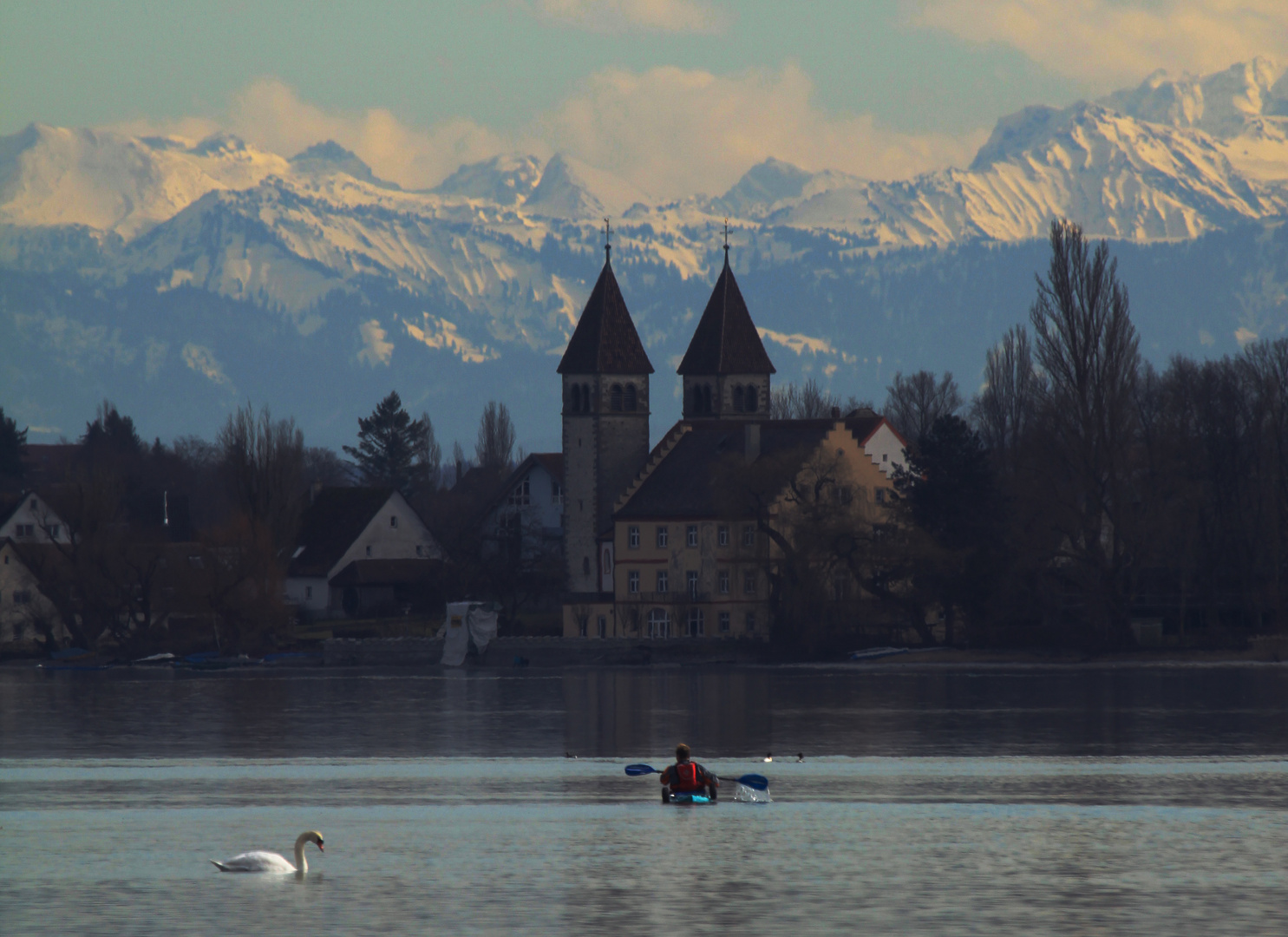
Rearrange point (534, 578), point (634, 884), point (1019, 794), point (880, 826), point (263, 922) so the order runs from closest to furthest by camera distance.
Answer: point (263, 922), point (634, 884), point (880, 826), point (1019, 794), point (534, 578)

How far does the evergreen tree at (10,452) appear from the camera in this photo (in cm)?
16088

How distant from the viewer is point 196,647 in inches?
4466

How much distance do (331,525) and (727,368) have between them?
26566 mm

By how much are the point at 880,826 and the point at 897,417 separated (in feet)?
409

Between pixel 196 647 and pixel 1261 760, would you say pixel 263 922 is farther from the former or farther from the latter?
pixel 196 647

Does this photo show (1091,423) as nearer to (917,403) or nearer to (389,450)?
(917,403)

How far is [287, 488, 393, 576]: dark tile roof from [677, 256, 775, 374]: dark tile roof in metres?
21.3

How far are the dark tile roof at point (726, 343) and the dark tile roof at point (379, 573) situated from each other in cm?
2064

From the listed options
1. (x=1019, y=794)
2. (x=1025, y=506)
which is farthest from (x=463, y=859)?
(x=1025, y=506)

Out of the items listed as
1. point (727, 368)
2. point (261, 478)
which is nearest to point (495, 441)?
point (727, 368)

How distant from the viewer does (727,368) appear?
132m

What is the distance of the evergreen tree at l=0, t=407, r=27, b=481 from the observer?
528 ft

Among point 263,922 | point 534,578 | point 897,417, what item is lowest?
point 263,922

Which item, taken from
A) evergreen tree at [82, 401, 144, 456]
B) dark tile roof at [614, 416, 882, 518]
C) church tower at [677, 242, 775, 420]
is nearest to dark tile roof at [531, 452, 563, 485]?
church tower at [677, 242, 775, 420]
